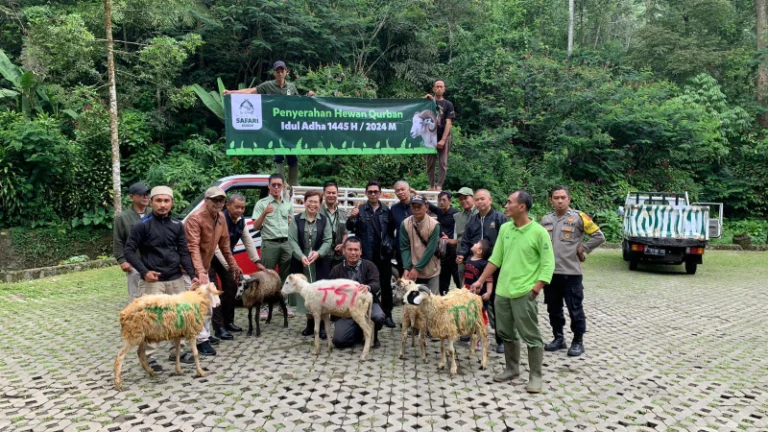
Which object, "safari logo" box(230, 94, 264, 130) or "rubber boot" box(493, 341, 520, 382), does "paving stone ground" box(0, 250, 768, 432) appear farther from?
"safari logo" box(230, 94, 264, 130)

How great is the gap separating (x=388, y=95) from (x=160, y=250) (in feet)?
53.4

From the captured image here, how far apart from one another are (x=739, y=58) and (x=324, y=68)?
1819 centimetres

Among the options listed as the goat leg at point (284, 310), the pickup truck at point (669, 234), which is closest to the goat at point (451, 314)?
the goat leg at point (284, 310)

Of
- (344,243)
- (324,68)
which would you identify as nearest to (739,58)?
(324,68)

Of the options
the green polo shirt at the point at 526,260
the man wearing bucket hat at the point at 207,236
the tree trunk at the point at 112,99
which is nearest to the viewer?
the green polo shirt at the point at 526,260

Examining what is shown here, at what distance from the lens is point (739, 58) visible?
2244 cm

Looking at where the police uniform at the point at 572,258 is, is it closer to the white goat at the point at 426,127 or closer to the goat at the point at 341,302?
the goat at the point at 341,302

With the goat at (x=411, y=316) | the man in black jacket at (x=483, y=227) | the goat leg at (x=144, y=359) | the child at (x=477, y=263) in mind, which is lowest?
the goat leg at (x=144, y=359)

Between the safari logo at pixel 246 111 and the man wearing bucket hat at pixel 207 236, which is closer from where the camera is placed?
the man wearing bucket hat at pixel 207 236

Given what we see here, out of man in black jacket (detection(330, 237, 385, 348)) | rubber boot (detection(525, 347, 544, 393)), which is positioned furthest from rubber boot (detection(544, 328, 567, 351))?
man in black jacket (detection(330, 237, 385, 348))

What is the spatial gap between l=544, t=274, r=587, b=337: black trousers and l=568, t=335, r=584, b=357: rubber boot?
68 mm

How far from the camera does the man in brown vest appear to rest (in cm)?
610

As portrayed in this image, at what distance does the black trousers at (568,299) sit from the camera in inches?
232

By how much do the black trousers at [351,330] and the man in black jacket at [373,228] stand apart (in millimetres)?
815
